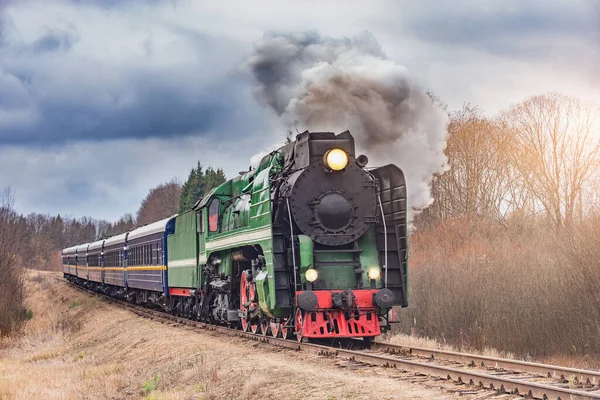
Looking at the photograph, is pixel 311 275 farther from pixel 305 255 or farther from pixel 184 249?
pixel 184 249

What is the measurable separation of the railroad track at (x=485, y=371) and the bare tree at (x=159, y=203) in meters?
109

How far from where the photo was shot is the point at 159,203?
444ft

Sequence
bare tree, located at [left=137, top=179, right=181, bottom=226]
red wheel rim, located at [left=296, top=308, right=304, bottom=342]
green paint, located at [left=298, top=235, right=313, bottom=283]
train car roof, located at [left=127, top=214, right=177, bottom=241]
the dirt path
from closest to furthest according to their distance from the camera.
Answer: the dirt path < green paint, located at [left=298, top=235, right=313, bottom=283] < red wheel rim, located at [left=296, top=308, right=304, bottom=342] < train car roof, located at [left=127, top=214, right=177, bottom=241] < bare tree, located at [left=137, top=179, right=181, bottom=226]

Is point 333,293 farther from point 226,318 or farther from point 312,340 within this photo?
point 226,318

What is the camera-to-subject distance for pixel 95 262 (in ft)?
146

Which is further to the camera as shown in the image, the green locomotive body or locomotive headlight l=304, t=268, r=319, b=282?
the green locomotive body

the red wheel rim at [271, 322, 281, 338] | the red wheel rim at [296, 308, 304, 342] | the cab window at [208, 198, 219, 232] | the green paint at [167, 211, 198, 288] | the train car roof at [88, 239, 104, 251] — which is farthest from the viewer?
the train car roof at [88, 239, 104, 251]

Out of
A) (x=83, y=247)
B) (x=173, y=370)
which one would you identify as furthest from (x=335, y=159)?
(x=83, y=247)

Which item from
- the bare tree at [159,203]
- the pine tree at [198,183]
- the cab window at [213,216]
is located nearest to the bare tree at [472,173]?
the cab window at [213,216]

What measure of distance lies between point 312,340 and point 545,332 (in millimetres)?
6306

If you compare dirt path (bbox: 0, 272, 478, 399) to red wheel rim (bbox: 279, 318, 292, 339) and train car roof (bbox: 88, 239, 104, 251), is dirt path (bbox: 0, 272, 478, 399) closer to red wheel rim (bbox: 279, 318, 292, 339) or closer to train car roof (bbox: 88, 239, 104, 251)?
red wheel rim (bbox: 279, 318, 292, 339)

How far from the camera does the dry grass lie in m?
16.2

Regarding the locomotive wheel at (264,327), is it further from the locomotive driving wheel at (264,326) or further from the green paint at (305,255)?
the green paint at (305,255)

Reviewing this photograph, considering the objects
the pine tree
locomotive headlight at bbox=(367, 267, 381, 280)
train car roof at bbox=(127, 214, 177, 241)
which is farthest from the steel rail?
the pine tree
